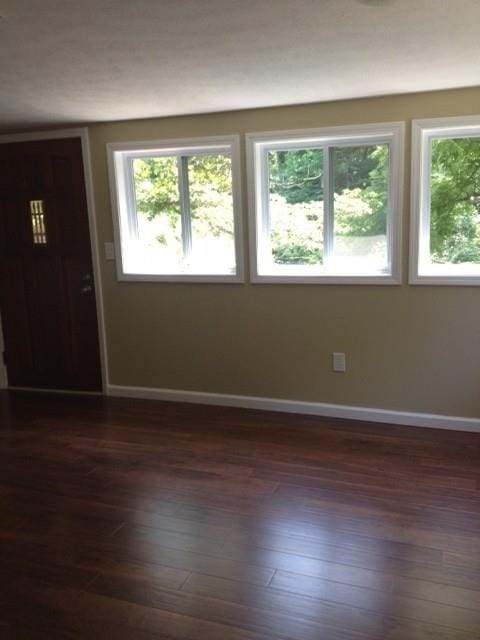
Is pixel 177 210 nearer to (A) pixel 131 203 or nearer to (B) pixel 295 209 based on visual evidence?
(A) pixel 131 203

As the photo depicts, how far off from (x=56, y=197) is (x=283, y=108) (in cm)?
189

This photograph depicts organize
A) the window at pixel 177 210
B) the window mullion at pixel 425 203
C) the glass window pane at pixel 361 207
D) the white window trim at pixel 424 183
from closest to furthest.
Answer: the white window trim at pixel 424 183, the window mullion at pixel 425 203, the glass window pane at pixel 361 207, the window at pixel 177 210

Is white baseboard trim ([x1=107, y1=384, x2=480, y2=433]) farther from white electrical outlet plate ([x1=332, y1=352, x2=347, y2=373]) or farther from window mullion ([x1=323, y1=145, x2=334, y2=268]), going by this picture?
window mullion ([x1=323, y1=145, x2=334, y2=268])

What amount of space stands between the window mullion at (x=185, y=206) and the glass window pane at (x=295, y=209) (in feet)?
2.02

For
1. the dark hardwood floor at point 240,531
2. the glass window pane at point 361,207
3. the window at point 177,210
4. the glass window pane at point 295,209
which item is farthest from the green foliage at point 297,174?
the dark hardwood floor at point 240,531

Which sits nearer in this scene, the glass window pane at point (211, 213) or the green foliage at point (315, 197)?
the green foliage at point (315, 197)

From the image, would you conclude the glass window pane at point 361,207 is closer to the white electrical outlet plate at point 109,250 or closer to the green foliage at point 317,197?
the green foliage at point 317,197

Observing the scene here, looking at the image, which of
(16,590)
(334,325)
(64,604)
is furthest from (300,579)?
(334,325)

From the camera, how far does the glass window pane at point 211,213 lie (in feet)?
12.2

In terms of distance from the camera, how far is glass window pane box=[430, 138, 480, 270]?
10.4ft

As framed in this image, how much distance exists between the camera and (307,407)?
374cm

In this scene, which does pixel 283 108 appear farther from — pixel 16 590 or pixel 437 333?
pixel 16 590

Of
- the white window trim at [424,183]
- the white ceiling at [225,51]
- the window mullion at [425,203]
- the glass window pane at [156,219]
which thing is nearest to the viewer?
the white ceiling at [225,51]

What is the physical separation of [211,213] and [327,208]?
0.85 metres
